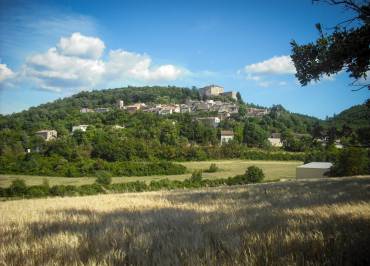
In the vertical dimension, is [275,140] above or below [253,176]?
above

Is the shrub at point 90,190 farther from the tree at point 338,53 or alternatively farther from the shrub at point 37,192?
the tree at point 338,53

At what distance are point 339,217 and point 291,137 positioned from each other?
322 feet

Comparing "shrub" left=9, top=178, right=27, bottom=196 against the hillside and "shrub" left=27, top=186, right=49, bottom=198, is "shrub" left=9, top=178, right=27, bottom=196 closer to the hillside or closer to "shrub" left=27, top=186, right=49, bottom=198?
"shrub" left=27, top=186, right=49, bottom=198

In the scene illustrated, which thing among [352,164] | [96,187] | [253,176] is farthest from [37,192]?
[352,164]

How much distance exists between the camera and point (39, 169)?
207 feet

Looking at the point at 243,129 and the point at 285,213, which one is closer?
the point at 285,213

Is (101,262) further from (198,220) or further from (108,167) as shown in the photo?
(108,167)

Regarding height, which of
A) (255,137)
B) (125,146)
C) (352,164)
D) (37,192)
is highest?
(255,137)

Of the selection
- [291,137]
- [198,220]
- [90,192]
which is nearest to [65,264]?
[198,220]

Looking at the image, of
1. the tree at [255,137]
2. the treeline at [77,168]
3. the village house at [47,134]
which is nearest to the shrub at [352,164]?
the treeline at [77,168]

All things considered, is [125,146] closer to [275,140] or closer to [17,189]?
[17,189]

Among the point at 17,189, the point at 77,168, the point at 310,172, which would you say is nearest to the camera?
the point at 17,189

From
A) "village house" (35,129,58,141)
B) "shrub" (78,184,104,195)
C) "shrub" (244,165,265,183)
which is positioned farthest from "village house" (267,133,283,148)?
"shrub" (78,184,104,195)

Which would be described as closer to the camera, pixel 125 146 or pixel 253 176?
pixel 253 176
